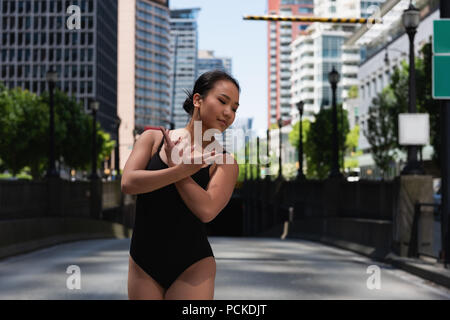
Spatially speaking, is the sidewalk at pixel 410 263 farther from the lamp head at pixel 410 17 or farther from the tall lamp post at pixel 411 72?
the lamp head at pixel 410 17

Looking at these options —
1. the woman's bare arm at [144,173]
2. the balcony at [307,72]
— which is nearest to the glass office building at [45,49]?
the balcony at [307,72]

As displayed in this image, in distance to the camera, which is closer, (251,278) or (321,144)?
(251,278)

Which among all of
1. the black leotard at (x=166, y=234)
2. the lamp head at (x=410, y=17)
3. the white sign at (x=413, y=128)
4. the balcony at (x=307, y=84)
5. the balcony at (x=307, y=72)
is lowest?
the black leotard at (x=166, y=234)

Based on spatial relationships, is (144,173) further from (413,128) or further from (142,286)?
(413,128)

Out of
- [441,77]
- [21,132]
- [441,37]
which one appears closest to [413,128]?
[441,77]

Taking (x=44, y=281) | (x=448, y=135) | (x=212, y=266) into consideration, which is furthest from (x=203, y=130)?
(x=448, y=135)

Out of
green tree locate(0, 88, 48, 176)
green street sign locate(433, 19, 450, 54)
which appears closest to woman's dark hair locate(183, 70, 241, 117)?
green street sign locate(433, 19, 450, 54)

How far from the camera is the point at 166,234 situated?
287 cm

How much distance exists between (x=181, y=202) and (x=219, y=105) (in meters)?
0.41

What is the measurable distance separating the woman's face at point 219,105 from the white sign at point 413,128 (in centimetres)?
1181

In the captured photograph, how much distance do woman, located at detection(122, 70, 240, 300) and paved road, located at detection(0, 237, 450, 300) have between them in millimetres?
7091

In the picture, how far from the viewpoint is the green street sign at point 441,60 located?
496 inches

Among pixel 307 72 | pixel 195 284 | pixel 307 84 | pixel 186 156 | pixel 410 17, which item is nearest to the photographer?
pixel 186 156

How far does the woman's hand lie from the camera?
8.63 feet
